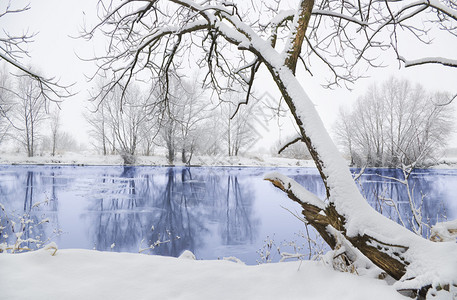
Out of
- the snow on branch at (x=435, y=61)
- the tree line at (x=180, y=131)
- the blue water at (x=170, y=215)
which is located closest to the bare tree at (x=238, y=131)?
the tree line at (x=180, y=131)

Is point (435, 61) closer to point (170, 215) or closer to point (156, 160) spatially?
point (170, 215)

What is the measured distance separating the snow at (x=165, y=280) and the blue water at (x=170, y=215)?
81.8 inches

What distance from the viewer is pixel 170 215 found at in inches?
389

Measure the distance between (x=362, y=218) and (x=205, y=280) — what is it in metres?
1.24

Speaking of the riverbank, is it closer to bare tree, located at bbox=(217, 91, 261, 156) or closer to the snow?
bare tree, located at bbox=(217, 91, 261, 156)

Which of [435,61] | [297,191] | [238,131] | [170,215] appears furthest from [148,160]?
[435,61]

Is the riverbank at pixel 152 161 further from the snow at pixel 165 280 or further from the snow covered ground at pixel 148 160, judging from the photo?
the snow at pixel 165 280

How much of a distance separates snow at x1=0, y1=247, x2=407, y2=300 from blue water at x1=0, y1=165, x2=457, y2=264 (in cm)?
208

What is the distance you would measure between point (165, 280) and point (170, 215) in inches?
327

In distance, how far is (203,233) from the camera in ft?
26.8

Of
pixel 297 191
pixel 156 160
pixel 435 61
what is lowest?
pixel 297 191

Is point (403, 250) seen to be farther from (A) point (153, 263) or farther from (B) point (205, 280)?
(A) point (153, 263)

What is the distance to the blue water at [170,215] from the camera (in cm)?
698

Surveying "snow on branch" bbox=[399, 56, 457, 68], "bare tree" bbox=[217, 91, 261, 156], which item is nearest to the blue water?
"snow on branch" bbox=[399, 56, 457, 68]
